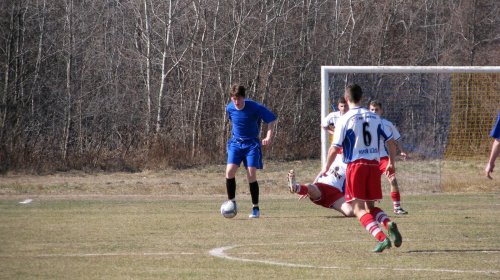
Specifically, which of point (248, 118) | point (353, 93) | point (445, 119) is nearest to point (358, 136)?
point (353, 93)

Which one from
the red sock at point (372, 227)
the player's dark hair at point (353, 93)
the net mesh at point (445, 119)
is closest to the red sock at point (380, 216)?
the red sock at point (372, 227)

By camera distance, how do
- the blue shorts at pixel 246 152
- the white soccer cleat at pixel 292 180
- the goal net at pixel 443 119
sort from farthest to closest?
the goal net at pixel 443 119, the blue shorts at pixel 246 152, the white soccer cleat at pixel 292 180

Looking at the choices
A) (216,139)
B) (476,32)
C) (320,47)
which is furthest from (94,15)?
(476,32)

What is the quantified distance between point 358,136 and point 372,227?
932mm

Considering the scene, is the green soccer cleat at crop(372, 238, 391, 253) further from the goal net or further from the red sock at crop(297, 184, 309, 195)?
the goal net

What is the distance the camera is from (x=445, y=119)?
55.7 ft

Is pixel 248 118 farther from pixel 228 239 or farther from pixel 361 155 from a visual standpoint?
pixel 361 155

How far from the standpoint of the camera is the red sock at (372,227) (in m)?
7.05

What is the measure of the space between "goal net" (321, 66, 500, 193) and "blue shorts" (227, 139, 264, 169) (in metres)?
5.25

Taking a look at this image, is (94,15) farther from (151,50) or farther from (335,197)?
(335,197)

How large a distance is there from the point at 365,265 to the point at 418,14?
97.2 feet

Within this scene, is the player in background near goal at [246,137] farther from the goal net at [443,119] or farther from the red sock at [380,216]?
the goal net at [443,119]

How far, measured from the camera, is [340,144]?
726 cm

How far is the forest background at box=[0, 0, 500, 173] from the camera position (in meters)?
21.9
